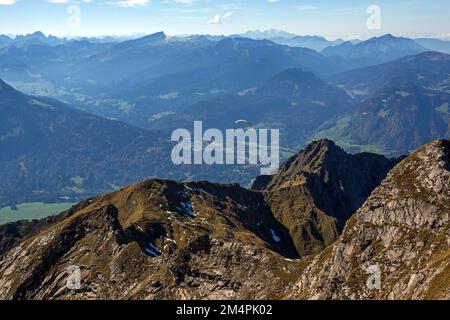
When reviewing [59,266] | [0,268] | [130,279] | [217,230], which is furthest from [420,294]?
[0,268]

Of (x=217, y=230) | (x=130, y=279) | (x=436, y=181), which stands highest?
(x=436, y=181)

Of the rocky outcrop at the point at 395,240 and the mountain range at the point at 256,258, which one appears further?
the mountain range at the point at 256,258

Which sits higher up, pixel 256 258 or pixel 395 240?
pixel 395 240

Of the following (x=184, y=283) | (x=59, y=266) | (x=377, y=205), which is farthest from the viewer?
(x=59, y=266)

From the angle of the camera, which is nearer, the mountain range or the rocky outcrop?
the rocky outcrop

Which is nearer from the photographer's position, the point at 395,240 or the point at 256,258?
the point at 395,240

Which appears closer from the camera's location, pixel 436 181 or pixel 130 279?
pixel 436 181
